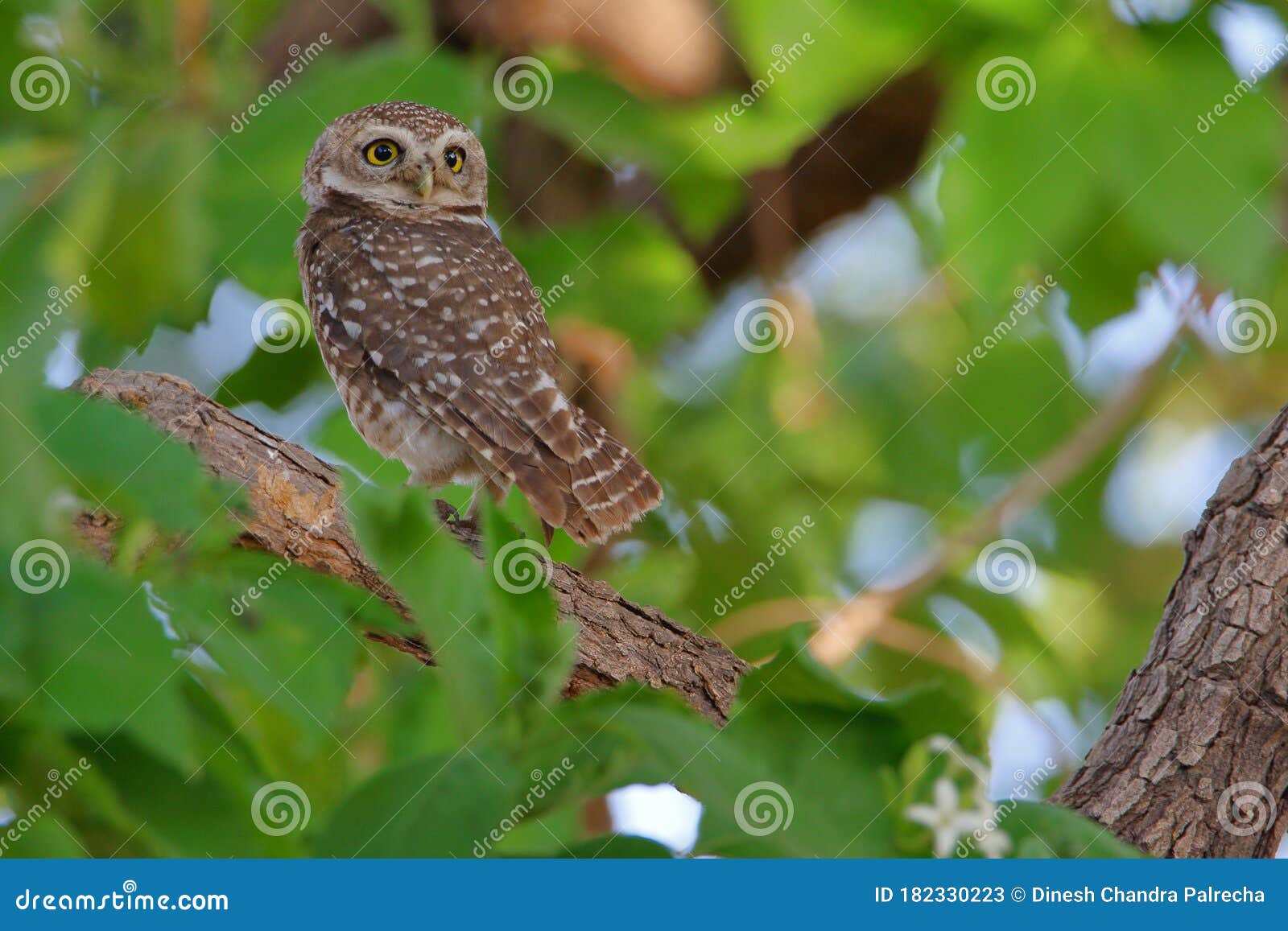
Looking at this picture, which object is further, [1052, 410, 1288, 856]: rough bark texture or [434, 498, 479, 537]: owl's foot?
[434, 498, 479, 537]: owl's foot

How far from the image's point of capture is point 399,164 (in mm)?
4082

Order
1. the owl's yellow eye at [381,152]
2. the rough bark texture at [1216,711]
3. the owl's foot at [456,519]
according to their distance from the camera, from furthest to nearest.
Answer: the owl's yellow eye at [381,152] < the owl's foot at [456,519] < the rough bark texture at [1216,711]

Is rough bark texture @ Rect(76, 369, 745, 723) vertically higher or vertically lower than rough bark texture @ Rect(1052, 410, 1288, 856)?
lower

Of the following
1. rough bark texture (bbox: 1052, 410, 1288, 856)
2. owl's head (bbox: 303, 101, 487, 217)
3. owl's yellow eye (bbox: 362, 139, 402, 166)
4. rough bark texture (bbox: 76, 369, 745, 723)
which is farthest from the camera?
owl's yellow eye (bbox: 362, 139, 402, 166)

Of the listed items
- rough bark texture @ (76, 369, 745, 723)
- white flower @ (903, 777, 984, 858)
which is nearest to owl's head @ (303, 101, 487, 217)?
rough bark texture @ (76, 369, 745, 723)

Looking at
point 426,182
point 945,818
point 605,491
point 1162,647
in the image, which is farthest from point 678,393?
point 945,818

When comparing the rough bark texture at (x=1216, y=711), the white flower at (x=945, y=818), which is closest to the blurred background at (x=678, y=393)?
the white flower at (x=945, y=818)

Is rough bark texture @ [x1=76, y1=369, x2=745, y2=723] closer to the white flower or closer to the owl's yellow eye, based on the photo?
the white flower

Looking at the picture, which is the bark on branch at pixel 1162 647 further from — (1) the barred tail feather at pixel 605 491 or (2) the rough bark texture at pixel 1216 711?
(1) the barred tail feather at pixel 605 491

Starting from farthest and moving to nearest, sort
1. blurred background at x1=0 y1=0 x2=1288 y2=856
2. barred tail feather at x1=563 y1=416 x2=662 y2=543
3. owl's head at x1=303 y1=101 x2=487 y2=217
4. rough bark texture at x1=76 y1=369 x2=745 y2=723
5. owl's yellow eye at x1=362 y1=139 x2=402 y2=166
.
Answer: owl's yellow eye at x1=362 y1=139 x2=402 y2=166 < owl's head at x1=303 y1=101 x2=487 y2=217 < barred tail feather at x1=563 y1=416 x2=662 y2=543 < rough bark texture at x1=76 y1=369 x2=745 y2=723 < blurred background at x1=0 y1=0 x2=1288 y2=856

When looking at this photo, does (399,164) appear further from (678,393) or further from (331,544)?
(331,544)

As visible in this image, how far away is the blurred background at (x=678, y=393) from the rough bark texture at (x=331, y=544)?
0.43 ft

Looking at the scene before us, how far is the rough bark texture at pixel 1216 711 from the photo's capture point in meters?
2.12

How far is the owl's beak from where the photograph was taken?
400 centimetres
